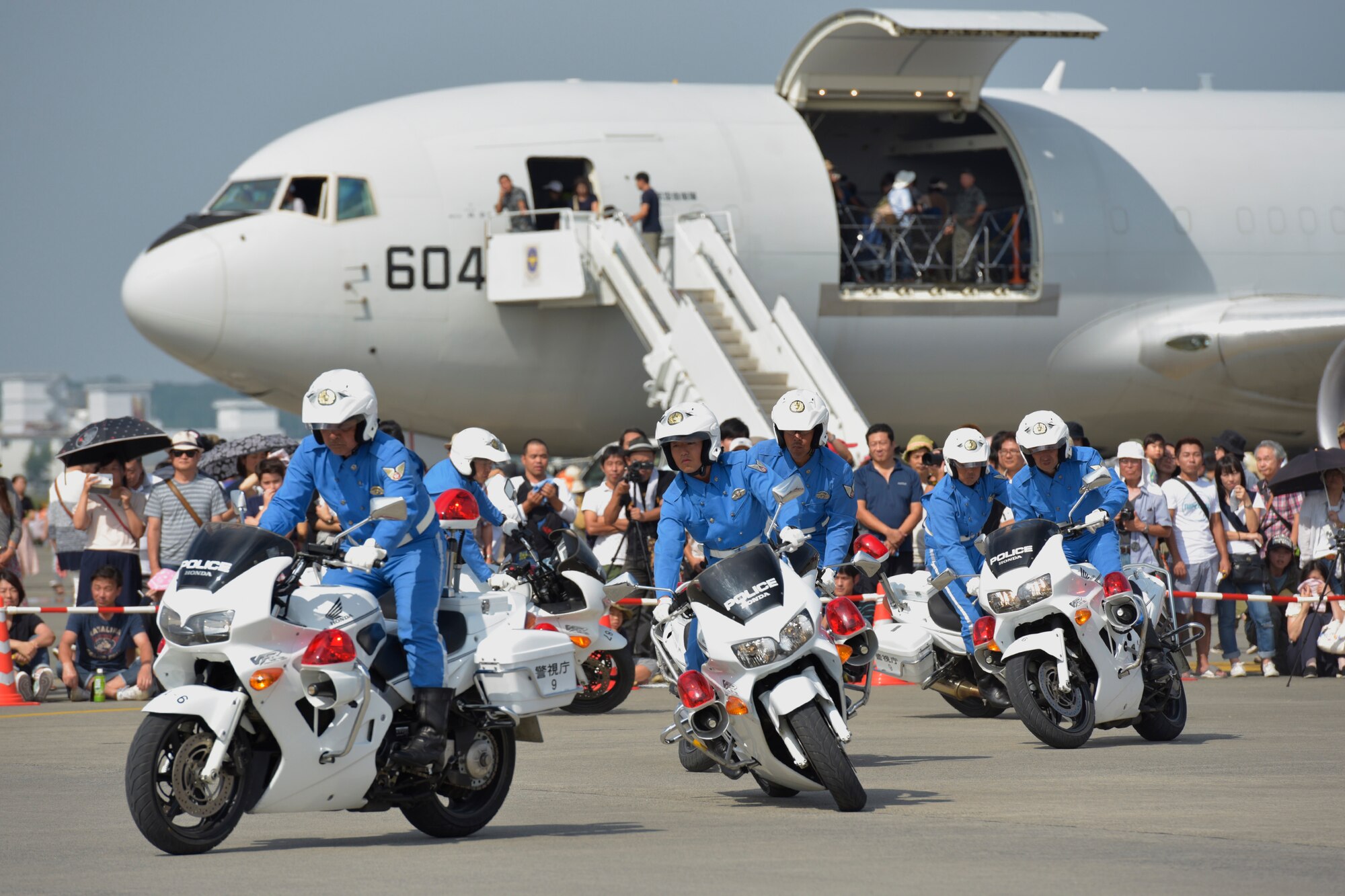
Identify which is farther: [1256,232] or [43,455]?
[43,455]

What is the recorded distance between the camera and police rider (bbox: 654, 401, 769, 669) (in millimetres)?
8664

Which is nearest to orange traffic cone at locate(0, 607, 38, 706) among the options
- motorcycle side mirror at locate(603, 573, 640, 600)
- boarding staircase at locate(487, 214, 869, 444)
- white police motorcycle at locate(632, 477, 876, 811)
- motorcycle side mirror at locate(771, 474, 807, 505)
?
motorcycle side mirror at locate(603, 573, 640, 600)

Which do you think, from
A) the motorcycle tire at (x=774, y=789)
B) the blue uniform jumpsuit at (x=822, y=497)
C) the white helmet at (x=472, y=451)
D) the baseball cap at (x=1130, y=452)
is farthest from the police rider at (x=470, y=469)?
the baseball cap at (x=1130, y=452)

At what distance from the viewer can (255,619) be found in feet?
21.5

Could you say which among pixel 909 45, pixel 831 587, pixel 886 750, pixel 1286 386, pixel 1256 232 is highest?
pixel 909 45

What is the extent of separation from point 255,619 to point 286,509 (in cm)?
77

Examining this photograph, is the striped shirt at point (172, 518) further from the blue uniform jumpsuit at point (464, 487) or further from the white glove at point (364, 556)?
the white glove at point (364, 556)

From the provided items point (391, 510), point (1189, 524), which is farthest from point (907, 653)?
point (391, 510)

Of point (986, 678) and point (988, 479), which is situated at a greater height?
point (988, 479)

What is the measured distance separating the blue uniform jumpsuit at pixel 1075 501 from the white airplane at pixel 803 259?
9.09m

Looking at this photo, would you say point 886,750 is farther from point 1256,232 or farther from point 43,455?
point 43,455

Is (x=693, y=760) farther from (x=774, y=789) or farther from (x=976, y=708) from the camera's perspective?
(x=976, y=708)

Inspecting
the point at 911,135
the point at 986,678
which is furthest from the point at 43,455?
the point at 986,678

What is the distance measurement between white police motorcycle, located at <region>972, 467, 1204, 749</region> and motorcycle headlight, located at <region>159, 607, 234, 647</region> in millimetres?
4769
